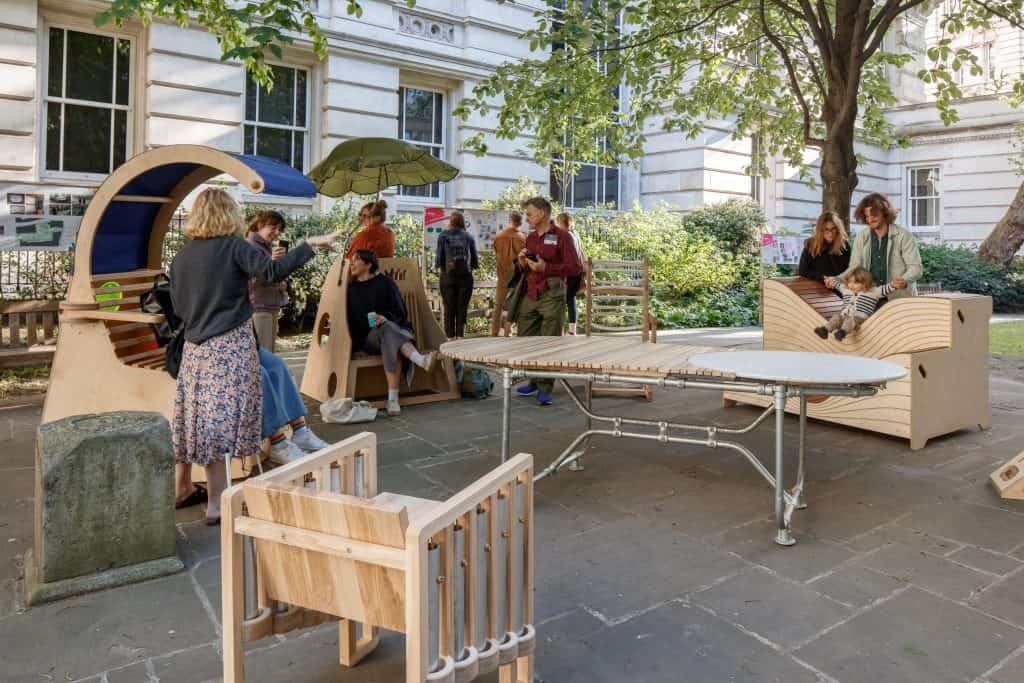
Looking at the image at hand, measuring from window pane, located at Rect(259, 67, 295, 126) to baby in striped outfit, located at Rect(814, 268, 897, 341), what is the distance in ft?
35.5

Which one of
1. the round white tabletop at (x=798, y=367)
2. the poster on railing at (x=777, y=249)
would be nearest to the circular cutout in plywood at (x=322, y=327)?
the round white tabletop at (x=798, y=367)

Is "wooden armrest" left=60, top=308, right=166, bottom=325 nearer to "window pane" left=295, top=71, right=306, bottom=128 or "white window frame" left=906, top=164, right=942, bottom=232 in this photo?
"window pane" left=295, top=71, right=306, bottom=128

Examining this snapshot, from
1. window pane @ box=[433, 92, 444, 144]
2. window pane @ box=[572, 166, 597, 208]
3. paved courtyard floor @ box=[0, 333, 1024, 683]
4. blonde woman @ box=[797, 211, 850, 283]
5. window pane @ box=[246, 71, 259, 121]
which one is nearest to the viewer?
paved courtyard floor @ box=[0, 333, 1024, 683]

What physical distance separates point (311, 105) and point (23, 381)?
25.6ft

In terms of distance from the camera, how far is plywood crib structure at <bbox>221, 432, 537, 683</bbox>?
1914 millimetres

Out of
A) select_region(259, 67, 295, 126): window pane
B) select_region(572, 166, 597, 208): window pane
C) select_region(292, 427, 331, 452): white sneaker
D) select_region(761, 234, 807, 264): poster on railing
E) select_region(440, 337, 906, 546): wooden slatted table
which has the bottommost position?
select_region(292, 427, 331, 452): white sneaker

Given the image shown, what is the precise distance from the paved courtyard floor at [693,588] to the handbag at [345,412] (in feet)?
3.61

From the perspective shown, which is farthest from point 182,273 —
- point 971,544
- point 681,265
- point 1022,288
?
point 1022,288

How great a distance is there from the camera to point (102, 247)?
5.11m

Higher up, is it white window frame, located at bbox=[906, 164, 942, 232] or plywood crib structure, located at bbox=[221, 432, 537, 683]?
white window frame, located at bbox=[906, 164, 942, 232]

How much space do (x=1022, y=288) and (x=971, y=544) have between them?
61.1ft

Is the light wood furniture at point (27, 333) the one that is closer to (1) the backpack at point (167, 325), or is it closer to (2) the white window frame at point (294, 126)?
(1) the backpack at point (167, 325)

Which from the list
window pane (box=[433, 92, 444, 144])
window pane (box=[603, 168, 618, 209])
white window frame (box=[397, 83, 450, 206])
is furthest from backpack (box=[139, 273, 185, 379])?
window pane (box=[603, 168, 618, 209])

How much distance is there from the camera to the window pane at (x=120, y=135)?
12344 mm
